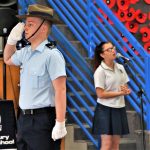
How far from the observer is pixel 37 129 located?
9.57ft

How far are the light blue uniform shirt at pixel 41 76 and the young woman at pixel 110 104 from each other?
1.29 meters

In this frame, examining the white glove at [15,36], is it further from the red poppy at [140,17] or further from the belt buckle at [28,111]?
the red poppy at [140,17]

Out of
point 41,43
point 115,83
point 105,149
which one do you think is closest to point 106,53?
point 115,83

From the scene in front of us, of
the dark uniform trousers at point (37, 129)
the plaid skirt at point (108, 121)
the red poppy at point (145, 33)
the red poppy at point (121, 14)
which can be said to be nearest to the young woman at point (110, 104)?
the plaid skirt at point (108, 121)

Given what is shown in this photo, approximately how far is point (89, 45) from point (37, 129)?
88.5 inches

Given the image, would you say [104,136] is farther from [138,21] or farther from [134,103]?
[138,21]

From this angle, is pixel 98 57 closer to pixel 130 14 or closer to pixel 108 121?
pixel 108 121

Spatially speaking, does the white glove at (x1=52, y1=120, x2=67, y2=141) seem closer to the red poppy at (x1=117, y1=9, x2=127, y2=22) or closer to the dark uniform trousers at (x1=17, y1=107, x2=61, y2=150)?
the dark uniform trousers at (x1=17, y1=107, x2=61, y2=150)

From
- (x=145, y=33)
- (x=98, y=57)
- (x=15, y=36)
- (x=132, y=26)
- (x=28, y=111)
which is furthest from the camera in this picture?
(x=132, y=26)

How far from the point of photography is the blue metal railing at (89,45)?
448 centimetres

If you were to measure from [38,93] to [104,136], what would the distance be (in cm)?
148

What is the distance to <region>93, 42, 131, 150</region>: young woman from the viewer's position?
4168 millimetres

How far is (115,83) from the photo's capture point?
4242 millimetres

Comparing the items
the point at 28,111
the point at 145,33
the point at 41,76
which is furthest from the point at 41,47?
the point at 145,33
